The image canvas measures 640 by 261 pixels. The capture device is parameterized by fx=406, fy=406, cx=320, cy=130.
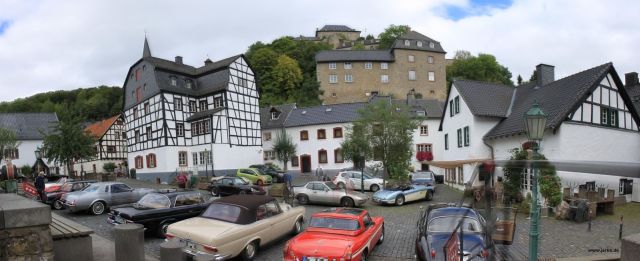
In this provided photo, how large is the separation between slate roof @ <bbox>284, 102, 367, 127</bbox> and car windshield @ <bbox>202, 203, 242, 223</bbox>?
1330 inches

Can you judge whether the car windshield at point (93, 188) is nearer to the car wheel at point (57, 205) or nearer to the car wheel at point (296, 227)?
the car wheel at point (57, 205)

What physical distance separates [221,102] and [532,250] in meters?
38.1

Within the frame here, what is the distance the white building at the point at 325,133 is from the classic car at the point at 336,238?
32.7 m

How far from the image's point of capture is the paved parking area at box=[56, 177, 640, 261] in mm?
2188

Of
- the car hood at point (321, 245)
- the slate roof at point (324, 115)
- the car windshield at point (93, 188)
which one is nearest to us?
the car hood at point (321, 245)

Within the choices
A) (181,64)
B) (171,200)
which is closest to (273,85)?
(181,64)

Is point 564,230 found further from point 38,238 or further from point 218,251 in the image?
point 218,251

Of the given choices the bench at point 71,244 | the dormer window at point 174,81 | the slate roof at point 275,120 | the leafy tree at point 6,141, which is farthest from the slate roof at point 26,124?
the bench at point 71,244

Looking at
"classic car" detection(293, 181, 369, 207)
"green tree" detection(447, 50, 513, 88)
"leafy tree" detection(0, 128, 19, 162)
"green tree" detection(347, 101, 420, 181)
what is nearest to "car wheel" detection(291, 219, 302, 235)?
"classic car" detection(293, 181, 369, 207)

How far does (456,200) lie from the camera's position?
2.40m

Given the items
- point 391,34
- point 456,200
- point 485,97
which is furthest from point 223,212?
point 391,34

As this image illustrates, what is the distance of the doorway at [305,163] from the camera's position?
45.8 meters

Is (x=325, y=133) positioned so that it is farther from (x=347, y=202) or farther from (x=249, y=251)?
(x=249, y=251)

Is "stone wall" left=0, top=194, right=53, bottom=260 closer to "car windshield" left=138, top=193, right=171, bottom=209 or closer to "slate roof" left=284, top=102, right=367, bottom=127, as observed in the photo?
"car windshield" left=138, top=193, right=171, bottom=209
